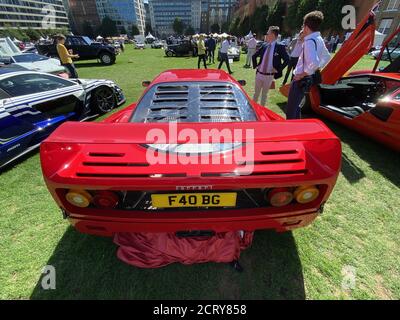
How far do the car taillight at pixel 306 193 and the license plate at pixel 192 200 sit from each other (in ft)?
1.32

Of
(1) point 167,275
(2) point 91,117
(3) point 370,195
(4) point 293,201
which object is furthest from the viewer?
(2) point 91,117

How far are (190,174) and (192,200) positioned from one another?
20 cm

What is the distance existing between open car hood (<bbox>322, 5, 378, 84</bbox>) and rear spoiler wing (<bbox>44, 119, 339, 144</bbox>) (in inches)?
138

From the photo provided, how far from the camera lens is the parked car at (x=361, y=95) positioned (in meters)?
3.11

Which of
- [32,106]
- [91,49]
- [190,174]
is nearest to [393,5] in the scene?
[91,49]

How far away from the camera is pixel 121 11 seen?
97812 mm

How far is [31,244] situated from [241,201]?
1.93 m

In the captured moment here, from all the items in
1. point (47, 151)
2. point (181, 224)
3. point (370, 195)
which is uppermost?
point (47, 151)

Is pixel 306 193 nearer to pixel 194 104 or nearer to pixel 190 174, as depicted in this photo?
pixel 190 174

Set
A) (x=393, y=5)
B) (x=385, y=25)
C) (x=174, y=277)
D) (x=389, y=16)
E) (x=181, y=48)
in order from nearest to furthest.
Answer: (x=174, y=277) < (x=181, y=48) < (x=393, y=5) < (x=389, y=16) < (x=385, y=25)

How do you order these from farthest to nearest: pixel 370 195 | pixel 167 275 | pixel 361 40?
pixel 361 40 → pixel 370 195 → pixel 167 275

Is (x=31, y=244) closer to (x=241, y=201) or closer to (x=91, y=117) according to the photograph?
(x=241, y=201)
